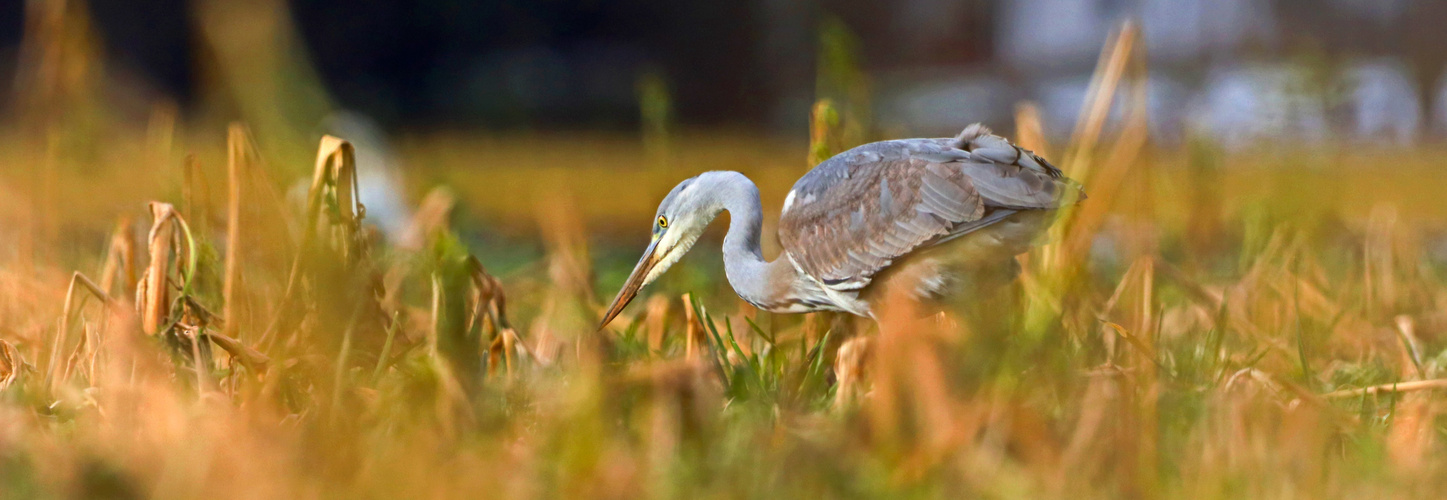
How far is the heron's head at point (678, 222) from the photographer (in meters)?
2.01

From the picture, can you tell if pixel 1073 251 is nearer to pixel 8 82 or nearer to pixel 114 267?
pixel 114 267

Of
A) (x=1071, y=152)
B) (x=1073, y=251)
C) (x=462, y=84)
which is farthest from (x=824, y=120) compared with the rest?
(x=462, y=84)

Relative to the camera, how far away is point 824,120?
6.63 feet

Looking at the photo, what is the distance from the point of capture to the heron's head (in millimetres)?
2014

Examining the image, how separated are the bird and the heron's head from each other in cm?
2

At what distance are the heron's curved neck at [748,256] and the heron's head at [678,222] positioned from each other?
0.09ft

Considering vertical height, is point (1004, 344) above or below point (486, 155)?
Result: above

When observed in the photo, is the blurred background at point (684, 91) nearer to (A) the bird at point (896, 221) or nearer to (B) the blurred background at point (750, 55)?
(B) the blurred background at point (750, 55)

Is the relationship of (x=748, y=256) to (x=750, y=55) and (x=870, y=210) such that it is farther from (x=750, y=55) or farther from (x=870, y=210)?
(x=750, y=55)

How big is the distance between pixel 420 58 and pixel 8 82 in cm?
273

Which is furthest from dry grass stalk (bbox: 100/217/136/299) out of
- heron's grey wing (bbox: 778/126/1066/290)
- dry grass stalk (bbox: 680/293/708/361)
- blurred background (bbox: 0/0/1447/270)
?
heron's grey wing (bbox: 778/126/1066/290)

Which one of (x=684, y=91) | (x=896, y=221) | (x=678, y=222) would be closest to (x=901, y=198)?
(x=896, y=221)

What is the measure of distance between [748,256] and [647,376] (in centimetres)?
70

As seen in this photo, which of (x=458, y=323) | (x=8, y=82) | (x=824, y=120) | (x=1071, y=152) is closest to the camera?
(x=458, y=323)
